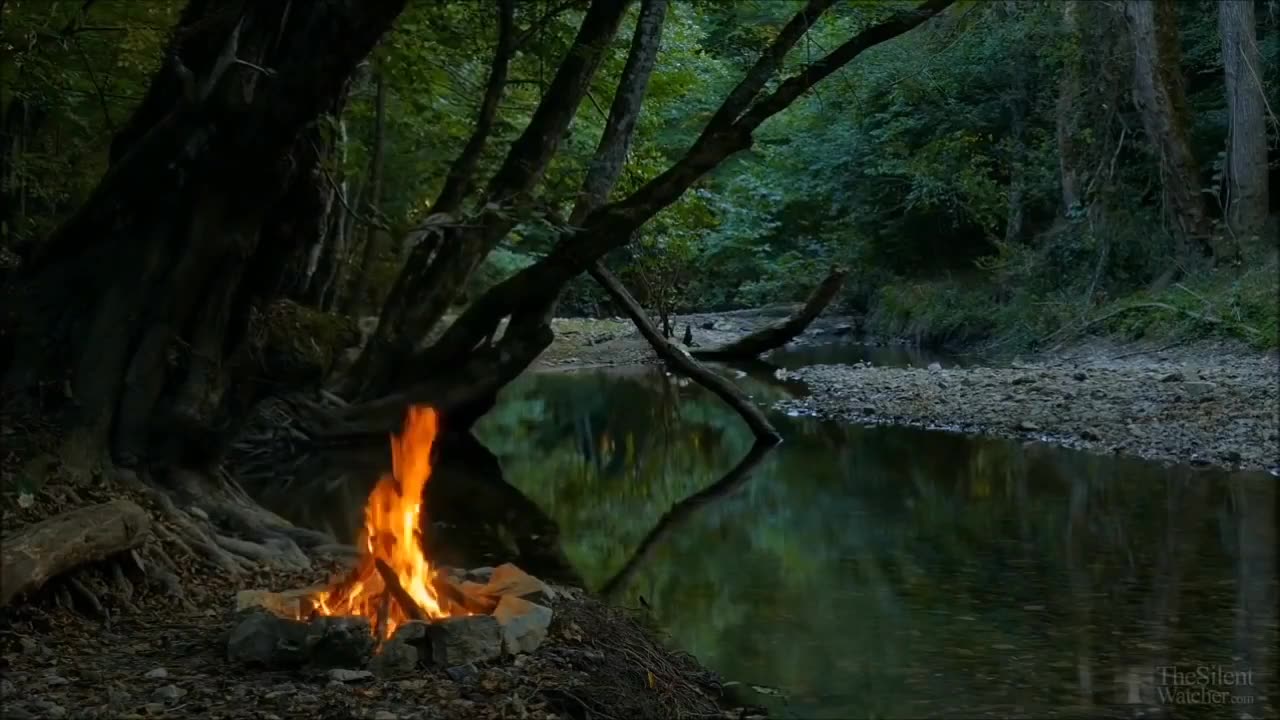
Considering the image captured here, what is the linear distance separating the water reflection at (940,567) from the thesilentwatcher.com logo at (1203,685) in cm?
4

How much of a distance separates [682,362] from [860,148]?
18967 mm

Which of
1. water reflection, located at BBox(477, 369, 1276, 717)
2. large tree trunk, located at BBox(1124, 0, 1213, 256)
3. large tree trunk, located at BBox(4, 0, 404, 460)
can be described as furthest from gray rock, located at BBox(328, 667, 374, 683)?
large tree trunk, located at BBox(1124, 0, 1213, 256)

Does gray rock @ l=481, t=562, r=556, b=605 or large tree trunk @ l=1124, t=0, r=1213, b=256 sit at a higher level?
large tree trunk @ l=1124, t=0, r=1213, b=256

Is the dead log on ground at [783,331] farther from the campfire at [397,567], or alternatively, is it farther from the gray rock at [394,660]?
the gray rock at [394,660]

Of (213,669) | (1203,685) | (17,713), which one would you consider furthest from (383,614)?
(1203,685)

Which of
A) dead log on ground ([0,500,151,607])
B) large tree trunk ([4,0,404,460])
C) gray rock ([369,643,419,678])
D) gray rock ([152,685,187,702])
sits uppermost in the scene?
large tree trunk ([4,0,404,460])

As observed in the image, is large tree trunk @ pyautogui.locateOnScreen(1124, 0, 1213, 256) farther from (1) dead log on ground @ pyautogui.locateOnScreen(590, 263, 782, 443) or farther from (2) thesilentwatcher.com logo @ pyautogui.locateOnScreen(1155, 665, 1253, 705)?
(2) thesilentwatcher.com logo @ pyautogui.locateOnScreen(1155, 665, 1253, 705)

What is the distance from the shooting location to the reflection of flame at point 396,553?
228 inches

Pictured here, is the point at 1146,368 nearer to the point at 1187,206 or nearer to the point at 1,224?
the point at 1187,206

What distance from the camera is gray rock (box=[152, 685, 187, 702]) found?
190 inches

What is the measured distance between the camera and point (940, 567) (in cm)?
930

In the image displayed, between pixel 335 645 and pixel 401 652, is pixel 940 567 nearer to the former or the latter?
pixel 401 652

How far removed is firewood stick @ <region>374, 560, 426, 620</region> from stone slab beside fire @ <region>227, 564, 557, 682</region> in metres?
0.22

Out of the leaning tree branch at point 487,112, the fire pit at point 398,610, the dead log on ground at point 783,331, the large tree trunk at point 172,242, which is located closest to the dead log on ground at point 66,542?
the fire pit at point 398,610
